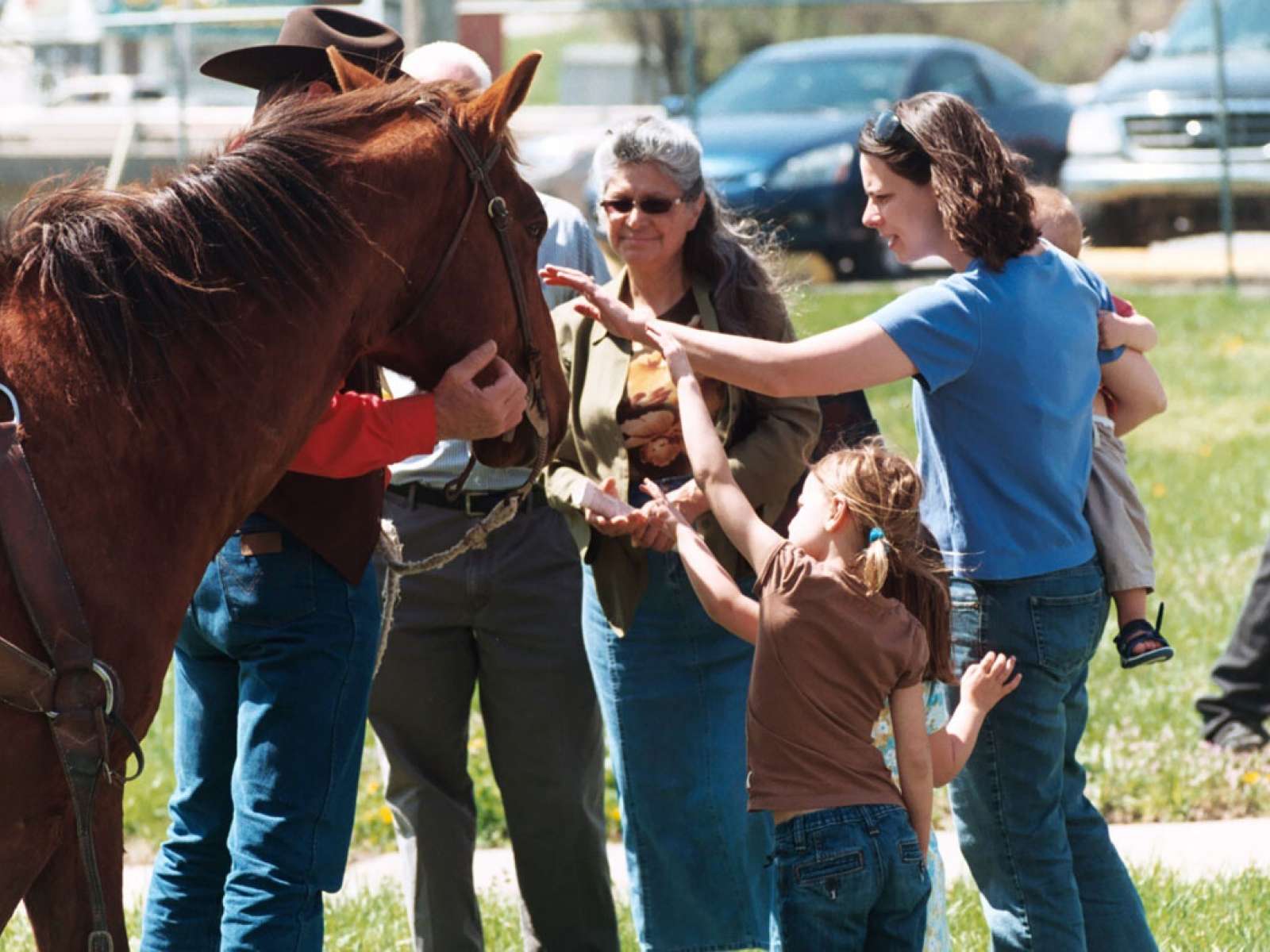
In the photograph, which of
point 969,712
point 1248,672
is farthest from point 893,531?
point 1248,672

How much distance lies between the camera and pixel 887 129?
3463 millimetres

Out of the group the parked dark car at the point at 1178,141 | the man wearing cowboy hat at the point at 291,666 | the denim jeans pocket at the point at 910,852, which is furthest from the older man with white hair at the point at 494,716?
the parked dark car at the point at 1178,141

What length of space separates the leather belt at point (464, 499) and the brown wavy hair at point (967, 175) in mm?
1295

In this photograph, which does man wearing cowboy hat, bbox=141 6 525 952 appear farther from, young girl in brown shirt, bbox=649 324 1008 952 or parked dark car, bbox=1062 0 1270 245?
parked dark car, bbox=1062 0 1270 245

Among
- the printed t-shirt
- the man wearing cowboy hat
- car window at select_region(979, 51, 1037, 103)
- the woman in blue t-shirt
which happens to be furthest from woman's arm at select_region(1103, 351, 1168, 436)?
car window at select_region(979, 51, 1037, 103)

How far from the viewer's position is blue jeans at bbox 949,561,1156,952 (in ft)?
11.6

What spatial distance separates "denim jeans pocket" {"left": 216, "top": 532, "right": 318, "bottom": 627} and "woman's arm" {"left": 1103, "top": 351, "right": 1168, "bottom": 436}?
1.81 metres

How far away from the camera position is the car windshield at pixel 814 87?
15.4 meters

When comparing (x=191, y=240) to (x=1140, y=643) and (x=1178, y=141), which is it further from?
(x=1178, y=141)

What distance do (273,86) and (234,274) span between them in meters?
Answer: 0.77

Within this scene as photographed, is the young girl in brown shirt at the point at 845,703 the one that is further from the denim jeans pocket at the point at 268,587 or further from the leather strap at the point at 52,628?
the leather strap at the point at 52,628

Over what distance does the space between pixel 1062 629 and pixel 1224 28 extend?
43.9 feet

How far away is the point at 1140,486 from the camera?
354 inches

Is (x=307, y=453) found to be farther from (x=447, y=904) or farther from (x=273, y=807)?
(x=447, y=904)
